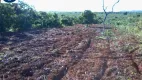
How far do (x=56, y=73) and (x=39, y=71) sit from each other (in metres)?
0.78

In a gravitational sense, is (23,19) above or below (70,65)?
below

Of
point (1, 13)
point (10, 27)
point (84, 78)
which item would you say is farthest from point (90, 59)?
point (10, 27)

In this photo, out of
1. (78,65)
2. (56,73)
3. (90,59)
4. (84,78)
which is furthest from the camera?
(90,59)

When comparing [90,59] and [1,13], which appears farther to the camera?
[1,13]

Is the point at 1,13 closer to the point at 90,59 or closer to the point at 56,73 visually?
the point at 90,59

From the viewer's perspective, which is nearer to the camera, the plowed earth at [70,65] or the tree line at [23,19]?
the plowed earth at [70,65]

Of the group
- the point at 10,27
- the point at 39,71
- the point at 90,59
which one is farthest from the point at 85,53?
the point at 10,27

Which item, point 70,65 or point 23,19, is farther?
point 23,19

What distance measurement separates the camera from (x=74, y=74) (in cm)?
1082

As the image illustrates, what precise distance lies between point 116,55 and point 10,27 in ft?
60.4

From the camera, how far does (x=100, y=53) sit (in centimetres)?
1562

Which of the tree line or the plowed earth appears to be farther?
the tree line

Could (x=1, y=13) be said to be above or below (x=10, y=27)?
above

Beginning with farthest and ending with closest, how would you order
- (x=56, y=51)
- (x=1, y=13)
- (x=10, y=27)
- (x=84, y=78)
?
1. (x=10, y=27)
2. (x=1, y=13)
3. (x=56, y=51)
4. (x=84, y=78)
